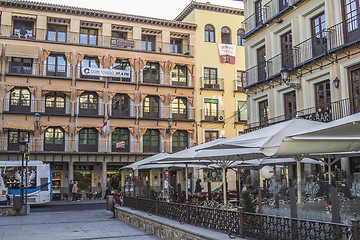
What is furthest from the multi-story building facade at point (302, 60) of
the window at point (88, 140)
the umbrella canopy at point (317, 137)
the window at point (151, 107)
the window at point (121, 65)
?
the window at point (88, 140)

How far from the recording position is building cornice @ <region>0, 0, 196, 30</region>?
1407 inches

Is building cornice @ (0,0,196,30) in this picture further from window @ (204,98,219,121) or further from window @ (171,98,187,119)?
window @ (204,98,219,121)

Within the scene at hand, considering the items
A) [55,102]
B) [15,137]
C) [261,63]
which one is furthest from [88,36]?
[261,63]

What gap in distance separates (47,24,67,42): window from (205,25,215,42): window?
1392 cm

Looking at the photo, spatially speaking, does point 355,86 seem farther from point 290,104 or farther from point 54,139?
point 54,139

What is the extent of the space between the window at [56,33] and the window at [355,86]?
1074 inches

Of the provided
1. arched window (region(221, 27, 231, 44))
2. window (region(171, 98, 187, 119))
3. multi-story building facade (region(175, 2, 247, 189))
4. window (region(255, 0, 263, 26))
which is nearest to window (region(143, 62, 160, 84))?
window (region(171, 98, 187, 119))

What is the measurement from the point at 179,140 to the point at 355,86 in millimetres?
24073

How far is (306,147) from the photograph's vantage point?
7.92 m

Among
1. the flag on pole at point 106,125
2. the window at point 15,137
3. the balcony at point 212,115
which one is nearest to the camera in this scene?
the flag on pole at point 106,125

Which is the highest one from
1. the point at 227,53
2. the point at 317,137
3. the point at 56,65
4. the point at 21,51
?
the point at 227,53

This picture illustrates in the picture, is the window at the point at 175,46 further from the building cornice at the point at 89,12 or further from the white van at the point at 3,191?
the white van at the point at 3,191

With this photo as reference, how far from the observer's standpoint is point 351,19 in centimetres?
1792

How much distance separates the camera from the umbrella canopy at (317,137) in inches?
248
